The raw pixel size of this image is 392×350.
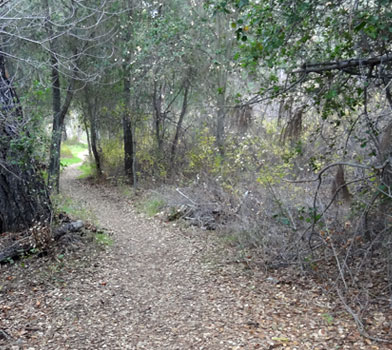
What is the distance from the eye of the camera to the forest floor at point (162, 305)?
3887 millimetres

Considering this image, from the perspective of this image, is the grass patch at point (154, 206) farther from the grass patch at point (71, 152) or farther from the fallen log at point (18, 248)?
the grass patch at point (71, 152)

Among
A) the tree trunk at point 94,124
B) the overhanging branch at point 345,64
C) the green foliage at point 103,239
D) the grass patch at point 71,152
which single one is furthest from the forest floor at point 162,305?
the grass patch at point 71,152

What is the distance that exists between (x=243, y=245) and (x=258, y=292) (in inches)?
55.1

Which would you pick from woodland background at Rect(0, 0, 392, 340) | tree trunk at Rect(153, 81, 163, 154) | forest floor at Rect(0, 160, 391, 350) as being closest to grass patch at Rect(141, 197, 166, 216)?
woodland background at Rect(0, 0, 392, 340)

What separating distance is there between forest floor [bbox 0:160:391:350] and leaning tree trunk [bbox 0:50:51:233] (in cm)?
88

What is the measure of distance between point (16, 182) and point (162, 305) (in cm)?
320

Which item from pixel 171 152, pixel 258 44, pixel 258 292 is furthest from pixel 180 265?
pixel 171 152

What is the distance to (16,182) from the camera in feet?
19.4

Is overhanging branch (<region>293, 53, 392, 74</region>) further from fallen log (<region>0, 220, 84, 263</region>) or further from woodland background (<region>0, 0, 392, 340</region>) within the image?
fallen log (<region>0, 220, 84, 263</region>)

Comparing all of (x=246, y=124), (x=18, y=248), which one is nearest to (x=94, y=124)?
(x=18, y=248)

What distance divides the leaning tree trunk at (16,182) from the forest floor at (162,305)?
88 centimetres

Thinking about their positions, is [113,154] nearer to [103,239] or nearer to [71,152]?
[103,239]

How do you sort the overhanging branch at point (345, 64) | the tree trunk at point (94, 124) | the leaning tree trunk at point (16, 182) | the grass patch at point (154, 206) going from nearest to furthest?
the overhanging branch at point (345, 64) → the leaning tree trunk at point (16, 182) → the grass patch at point (154, 206) → the tree trunk at point (94, 124)

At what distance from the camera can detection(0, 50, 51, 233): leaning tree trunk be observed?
5586mm
